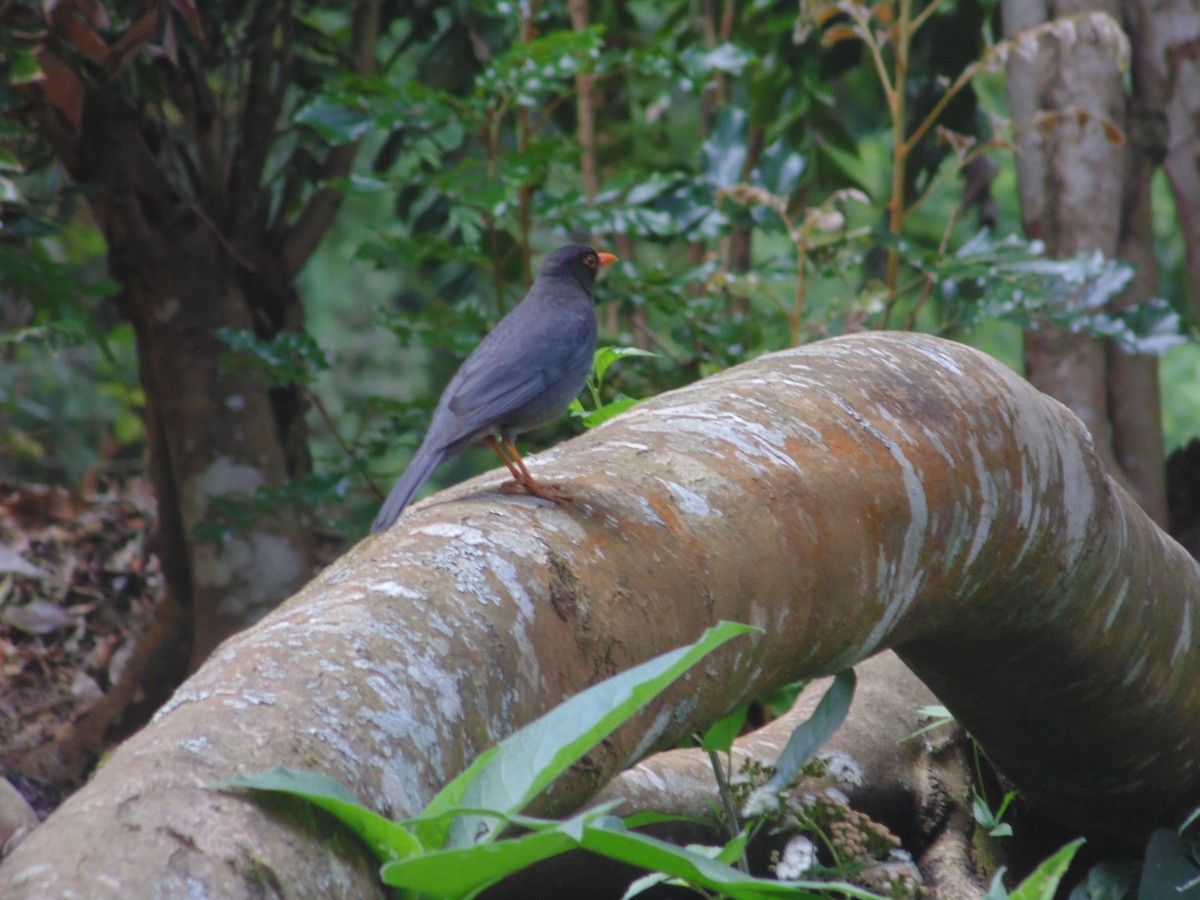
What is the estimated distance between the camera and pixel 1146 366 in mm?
5184

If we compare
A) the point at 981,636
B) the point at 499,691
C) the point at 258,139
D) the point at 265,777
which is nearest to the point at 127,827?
the point at 265,777

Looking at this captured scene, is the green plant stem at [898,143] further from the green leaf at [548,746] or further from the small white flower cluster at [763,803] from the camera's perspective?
the green leaf at [548,746]

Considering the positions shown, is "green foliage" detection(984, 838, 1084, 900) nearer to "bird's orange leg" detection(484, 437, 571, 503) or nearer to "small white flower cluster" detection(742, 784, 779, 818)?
"small white flower cluster" detection(742, 784, 779, 818)

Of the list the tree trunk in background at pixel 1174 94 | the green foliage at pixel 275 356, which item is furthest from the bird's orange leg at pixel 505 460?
the tree trunk in background at pixel 1174 94

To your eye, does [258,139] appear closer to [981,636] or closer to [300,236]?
[300,236]

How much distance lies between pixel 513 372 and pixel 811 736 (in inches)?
45.8

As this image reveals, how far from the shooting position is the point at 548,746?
1124 millimetres

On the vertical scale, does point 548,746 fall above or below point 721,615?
above

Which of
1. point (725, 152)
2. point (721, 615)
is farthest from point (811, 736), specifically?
point (725, 152)

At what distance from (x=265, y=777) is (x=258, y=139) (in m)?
4.24

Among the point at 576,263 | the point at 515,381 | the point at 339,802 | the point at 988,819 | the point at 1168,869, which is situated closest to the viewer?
the point at 339,802

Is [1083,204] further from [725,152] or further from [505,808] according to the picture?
[505,808]

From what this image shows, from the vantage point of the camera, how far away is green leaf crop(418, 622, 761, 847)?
1.09 meters

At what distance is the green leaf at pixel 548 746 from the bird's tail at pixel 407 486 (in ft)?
2.60
